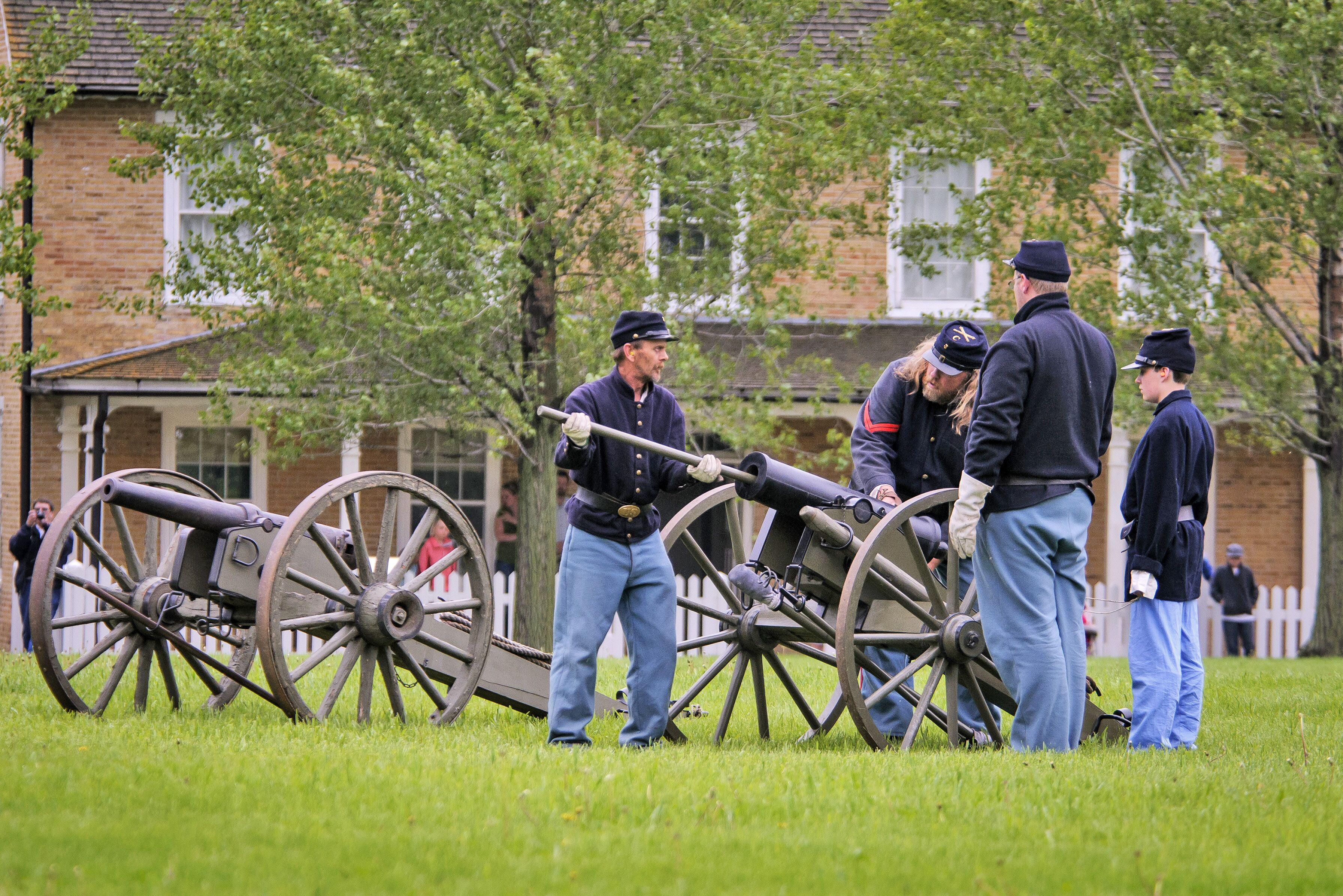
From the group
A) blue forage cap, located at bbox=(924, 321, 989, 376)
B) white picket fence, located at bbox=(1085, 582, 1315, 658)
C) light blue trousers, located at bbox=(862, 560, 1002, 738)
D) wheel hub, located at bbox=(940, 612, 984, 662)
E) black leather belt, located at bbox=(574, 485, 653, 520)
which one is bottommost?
white picket fence, located at bbox=(1085, 582, 1315, 658)

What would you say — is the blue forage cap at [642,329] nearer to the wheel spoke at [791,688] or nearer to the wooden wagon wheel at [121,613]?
the wheel spoke at [791,688]

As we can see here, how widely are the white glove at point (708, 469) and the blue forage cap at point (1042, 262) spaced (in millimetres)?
1468

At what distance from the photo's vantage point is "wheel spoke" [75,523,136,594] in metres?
6.61

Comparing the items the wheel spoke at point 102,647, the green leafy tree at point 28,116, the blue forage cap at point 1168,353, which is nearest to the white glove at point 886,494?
the blue forage cap at point 1168,353

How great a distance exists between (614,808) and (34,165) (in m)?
15.0

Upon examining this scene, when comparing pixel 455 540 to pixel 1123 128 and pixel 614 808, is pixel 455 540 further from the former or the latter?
pixel 1123 128

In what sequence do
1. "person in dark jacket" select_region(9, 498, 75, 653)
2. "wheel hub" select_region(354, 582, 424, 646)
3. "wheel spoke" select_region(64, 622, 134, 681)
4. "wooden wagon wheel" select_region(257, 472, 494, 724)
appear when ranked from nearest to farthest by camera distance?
1. "wooden wagon wheel" select_region(257, 472, 494, 724)
2. "wheel hub" select_region(354, 582, 424, 646)
3. "wheel spoke" select_region(64, 622, 134, 681)
4. "person in dark jacket" select_region(9, 498, 75, 653)

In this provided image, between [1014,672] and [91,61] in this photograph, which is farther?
[91,61]

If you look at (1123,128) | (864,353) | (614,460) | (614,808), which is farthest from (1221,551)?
(614,808)

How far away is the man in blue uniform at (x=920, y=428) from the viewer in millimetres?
Answer: 6664

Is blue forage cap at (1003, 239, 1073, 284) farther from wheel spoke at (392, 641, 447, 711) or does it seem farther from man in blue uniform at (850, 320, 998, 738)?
wheel spoke at (392, 641, 447, 711)

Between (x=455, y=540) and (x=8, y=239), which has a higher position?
(x=8, y=239)

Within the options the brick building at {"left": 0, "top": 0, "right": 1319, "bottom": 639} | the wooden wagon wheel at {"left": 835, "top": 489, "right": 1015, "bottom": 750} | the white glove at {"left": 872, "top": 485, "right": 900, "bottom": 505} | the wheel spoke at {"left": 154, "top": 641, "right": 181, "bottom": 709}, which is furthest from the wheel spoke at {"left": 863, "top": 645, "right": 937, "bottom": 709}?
the brick building at {"left": 0, "top": 0, "right": 1319, "bottom": 639}

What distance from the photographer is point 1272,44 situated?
12344 millimetres
